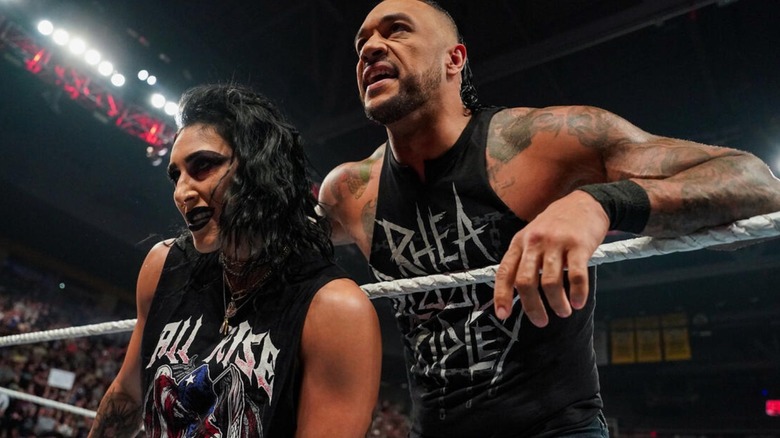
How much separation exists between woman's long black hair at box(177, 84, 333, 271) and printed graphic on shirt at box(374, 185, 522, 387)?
20 cm

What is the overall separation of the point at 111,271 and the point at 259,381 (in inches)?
288

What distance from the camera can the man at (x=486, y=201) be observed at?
86 centimetres

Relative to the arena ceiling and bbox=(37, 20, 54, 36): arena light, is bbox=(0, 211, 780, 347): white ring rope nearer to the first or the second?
the arena ceiling

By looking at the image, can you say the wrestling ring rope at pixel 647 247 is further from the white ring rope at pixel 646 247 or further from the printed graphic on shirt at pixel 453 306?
the printed graphic on shirt at pixel 453 306

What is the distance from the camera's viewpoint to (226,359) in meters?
0.98

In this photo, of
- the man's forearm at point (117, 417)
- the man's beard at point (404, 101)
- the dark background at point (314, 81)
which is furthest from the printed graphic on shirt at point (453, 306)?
the dark background at point (314, 81)

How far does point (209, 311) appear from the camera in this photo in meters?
1.09

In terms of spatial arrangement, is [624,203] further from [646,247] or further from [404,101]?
[404,101]

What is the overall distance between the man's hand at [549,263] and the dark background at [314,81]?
9.88ft

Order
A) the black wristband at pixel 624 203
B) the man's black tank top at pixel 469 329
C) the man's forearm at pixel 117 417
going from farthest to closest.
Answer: the man's forearm at pixel 117 417 < the man's black tank top at pixel 469 329 < the black wristband at pixel 624 203

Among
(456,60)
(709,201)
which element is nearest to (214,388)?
(709,201)

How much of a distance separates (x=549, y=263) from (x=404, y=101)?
2.36ft

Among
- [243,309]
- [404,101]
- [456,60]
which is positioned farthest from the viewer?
[456,60]

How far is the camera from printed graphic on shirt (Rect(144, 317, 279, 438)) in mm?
933
